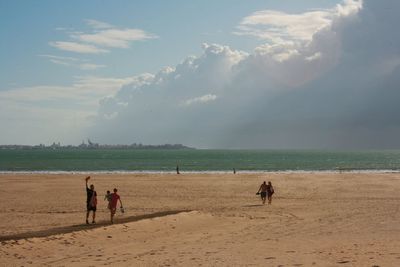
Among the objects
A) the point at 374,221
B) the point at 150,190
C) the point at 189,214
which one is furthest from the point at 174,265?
the point at 150,190

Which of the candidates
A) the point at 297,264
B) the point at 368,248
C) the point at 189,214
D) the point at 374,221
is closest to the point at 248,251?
the point at 297,264

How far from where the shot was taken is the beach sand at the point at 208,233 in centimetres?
1383

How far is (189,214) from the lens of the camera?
2217cm

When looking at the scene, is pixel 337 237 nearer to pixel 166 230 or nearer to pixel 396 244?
pixel 396 244

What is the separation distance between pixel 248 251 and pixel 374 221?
9288 millimetres

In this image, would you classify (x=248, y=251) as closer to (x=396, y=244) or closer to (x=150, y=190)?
(x=396, y=244)

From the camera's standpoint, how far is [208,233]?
60.7 feet

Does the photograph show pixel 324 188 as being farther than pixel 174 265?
Yes

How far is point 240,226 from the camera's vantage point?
66.5ft

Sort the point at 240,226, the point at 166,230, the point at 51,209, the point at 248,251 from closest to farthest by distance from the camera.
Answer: the point at 248,251, the point at 166,230, the point at 240,226, the point at 51,209

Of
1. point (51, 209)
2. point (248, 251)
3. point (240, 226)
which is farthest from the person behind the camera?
point (51, 209)

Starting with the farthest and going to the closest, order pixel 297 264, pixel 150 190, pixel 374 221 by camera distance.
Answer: pixel 150 190 < pixel 374 221 < pixel 297 264

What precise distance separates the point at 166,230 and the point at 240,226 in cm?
315

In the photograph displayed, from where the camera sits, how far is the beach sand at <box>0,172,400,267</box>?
13827mm
